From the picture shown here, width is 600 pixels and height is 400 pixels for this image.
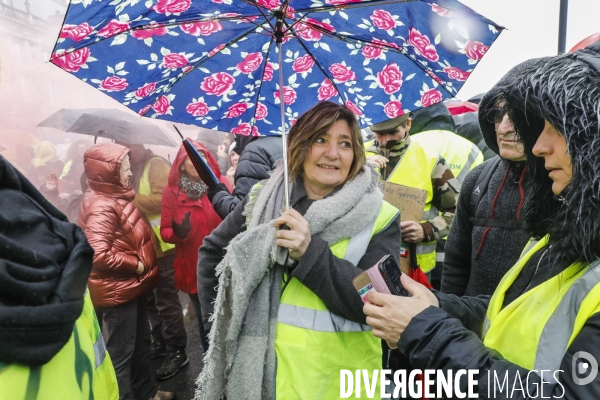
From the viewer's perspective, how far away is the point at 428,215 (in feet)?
10.4

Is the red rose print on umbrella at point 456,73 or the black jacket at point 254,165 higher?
the red rose print on umbrella at point 456,73

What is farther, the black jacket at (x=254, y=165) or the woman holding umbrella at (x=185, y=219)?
the woman holding umbrella at (x=185, y=219)

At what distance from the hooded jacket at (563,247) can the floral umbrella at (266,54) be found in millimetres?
822

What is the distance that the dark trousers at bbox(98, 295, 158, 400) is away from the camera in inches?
119

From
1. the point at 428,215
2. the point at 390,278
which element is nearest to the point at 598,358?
the point at 390,278

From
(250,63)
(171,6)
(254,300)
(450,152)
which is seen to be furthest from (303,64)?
(450,152)

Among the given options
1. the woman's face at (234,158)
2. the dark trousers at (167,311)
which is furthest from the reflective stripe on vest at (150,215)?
the woman's face at (234,158)

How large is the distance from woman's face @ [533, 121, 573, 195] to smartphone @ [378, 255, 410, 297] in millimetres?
540

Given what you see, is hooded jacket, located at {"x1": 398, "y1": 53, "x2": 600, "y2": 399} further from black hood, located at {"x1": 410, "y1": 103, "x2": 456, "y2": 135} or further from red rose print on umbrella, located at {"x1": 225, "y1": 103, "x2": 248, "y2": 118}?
black hood, located at {"x1": 410, "y1": 103, "x2": 456, "y2": 135}

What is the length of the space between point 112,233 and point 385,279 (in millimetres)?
2483

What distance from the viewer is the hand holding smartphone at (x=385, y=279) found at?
52.6 inches

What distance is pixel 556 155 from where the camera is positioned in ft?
3.62

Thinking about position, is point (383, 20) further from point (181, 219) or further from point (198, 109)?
point (181, 219)

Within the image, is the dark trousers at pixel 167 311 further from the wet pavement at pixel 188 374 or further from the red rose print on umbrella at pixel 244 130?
the red rose print on umbrella at pixel 244 130
